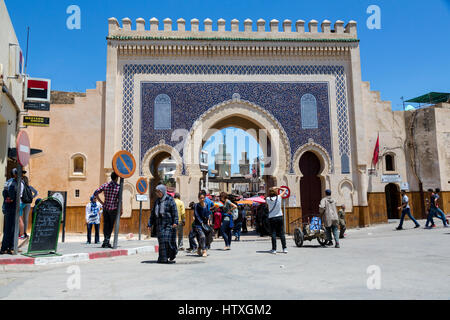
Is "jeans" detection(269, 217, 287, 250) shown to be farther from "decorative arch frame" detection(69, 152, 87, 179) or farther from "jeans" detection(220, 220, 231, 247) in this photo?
"decorative arch frame" detection(69, 152, 87, 179)

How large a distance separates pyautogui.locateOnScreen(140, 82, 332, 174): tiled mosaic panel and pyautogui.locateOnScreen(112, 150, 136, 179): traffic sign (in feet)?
26.1

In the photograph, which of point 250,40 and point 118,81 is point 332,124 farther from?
point 118,81

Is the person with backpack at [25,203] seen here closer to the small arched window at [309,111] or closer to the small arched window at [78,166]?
the small arched window at [78,166]

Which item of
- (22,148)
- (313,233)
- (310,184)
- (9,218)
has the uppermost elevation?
(22,148)

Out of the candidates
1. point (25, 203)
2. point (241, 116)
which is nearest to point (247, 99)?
point (241, 116)

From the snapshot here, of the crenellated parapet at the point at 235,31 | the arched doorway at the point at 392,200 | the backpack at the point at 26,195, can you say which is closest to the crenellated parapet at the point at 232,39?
the crenellated parapet at the point at 235,31

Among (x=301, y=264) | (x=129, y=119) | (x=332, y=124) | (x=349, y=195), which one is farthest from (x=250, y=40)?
(x=301, y=264)

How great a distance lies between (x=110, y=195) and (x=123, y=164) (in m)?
0.71

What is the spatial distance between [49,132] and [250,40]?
9644mm

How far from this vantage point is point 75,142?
51.6ft

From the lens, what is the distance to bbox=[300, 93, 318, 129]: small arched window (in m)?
16.6

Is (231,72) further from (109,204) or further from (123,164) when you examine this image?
(109,204)

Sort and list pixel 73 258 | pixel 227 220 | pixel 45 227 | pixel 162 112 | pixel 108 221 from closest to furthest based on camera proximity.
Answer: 1. pixel 45 227
2. pixel 73 258
3. pixel 108 221
4. pixel 227 220
5. pixel 162 112

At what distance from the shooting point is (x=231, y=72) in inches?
655
